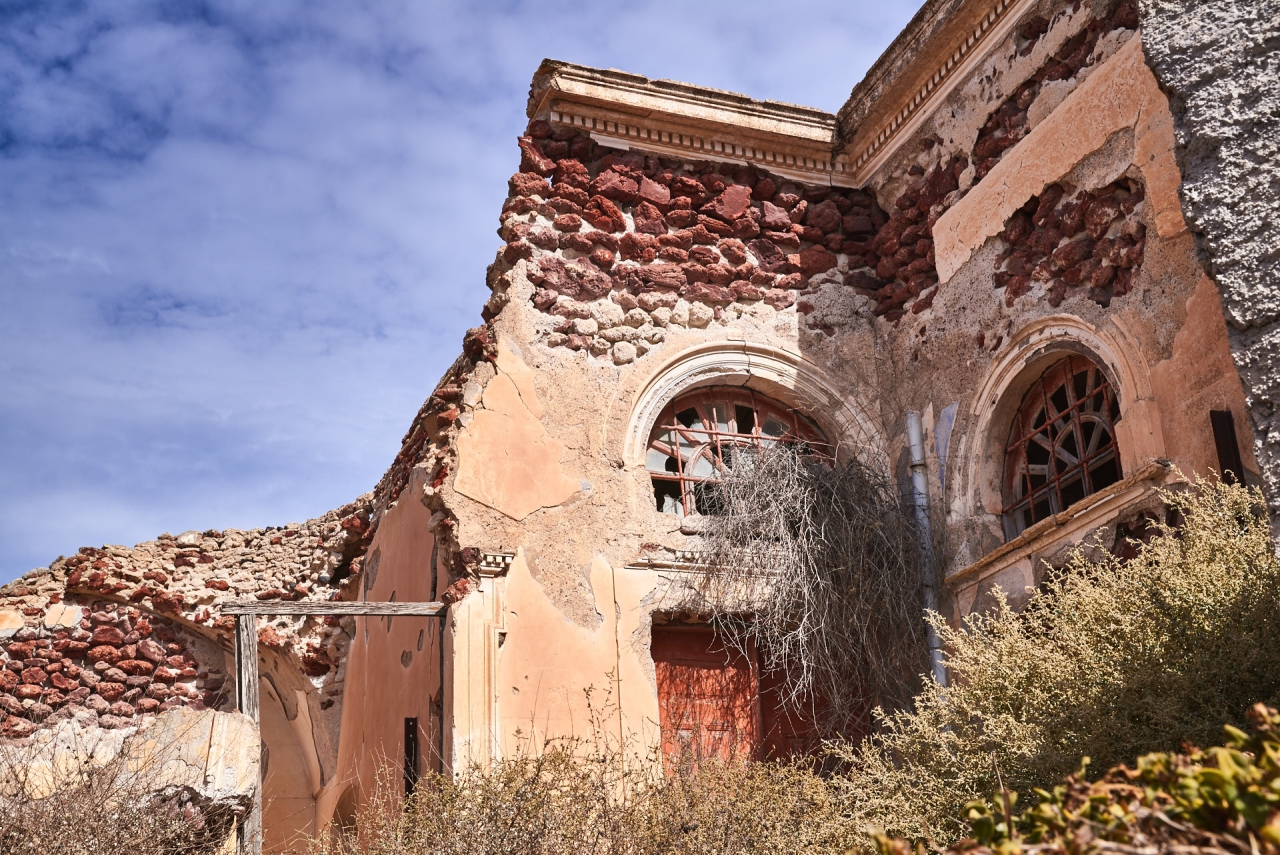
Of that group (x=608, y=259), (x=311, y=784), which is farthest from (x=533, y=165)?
(x=311, y=784)

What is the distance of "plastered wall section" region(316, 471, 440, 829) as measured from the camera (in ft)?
24.8

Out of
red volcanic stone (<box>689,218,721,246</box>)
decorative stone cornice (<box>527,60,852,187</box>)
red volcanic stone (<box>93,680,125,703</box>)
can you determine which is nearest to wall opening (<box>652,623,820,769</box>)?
red volcanic stone (<box>689,218,721,246</box>)

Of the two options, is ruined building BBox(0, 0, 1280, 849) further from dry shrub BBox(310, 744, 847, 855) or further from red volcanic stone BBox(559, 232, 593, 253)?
dry shrub BBox(310, 744, 847, 855)

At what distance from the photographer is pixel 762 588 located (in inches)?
294

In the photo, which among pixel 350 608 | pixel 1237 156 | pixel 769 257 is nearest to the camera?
pixel 1237 156

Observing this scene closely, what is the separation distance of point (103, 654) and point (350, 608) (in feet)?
16.1

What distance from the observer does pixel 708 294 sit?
824cm

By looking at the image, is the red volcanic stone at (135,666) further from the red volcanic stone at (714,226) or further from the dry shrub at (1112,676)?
the dry shrub at (1112,676)

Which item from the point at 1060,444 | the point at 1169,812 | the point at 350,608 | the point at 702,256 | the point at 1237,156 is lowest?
the point at 1169,812

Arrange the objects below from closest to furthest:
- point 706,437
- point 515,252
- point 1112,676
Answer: point 1112,676
point 515,252
point 706,437

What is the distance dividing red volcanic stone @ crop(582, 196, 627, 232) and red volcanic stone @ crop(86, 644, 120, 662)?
5.95m

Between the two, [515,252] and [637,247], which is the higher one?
[637,247]

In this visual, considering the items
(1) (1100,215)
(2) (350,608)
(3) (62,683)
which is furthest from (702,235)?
(3) (62,683)

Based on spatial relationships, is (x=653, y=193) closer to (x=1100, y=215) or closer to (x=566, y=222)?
(x=566, y=222)
